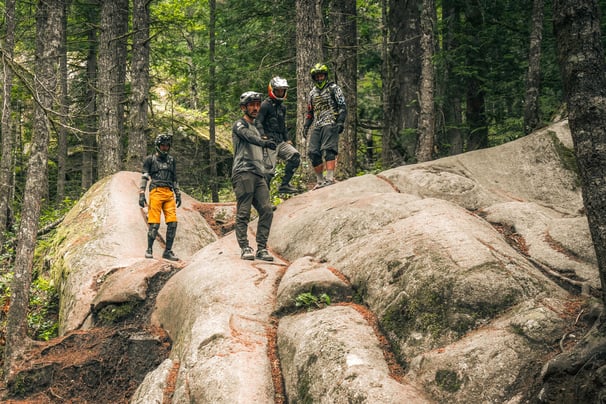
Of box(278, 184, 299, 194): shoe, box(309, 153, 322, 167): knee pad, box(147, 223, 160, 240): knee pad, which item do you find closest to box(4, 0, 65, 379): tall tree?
box(147, 223, 160, 240): knee pad

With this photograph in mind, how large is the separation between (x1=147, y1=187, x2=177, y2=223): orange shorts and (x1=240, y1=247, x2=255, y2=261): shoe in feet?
9.73

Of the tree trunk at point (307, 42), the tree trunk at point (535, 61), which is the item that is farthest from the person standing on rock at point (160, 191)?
the tree trunk at point (535, 61)

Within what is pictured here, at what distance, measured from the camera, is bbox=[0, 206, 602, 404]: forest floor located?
7977 mm

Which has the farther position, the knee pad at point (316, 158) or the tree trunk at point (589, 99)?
the knee pad at point (316, 158)

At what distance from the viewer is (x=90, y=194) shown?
14.1 m

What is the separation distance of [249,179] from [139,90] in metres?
8.92

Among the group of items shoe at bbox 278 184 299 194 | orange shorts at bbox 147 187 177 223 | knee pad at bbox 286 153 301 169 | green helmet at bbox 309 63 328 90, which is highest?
green helmet at bbox 309 63 328 90

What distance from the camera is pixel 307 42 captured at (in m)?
14.4

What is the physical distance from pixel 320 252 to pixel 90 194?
26.0 feet

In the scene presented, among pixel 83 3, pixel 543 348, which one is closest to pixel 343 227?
pixel 543 348

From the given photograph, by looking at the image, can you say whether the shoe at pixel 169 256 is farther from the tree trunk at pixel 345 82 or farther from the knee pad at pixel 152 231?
the tree trunk at pixel 345 82

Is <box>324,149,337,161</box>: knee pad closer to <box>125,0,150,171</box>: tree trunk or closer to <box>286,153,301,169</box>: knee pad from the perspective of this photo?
<box>286,153,301,169</box>: knee pad

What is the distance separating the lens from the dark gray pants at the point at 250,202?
9.31m

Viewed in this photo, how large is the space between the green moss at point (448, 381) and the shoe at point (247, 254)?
463 cm
